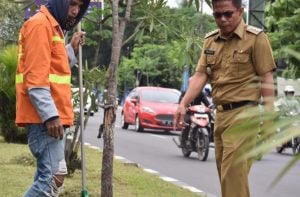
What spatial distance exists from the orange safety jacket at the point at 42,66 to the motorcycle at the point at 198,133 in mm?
9406

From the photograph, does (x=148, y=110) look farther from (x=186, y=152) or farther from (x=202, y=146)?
(x=202, y=146)

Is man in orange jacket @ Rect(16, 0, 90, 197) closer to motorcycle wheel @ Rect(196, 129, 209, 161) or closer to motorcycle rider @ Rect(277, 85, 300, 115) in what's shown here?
motorcycle rider @ Rect(277, 85, 300, 115)

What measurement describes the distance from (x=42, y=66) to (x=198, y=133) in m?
10.1

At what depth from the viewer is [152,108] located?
879 inches

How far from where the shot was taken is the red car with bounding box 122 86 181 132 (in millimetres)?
22047

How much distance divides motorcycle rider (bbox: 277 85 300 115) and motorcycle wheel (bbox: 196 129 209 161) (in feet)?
39.2

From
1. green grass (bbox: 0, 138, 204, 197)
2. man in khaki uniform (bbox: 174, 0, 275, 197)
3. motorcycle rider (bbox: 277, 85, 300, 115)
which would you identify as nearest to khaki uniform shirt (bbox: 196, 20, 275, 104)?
man in khaki uniform (bbox: 174, 0, 275, 197)


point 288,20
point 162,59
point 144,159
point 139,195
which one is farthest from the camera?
point 162,59

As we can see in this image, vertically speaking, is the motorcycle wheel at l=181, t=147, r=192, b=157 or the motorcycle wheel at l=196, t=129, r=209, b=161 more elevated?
the motorcycle wheel at l=196, t=129, r=209, b=161

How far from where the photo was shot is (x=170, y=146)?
1733cm

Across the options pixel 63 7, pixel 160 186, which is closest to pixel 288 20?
pixel 160 186

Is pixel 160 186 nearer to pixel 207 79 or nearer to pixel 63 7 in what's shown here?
pixel 207 79

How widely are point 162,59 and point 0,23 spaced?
127ft

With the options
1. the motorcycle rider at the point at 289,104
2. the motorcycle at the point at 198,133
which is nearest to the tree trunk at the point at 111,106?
the motorcycle rider at the point at 289,104
